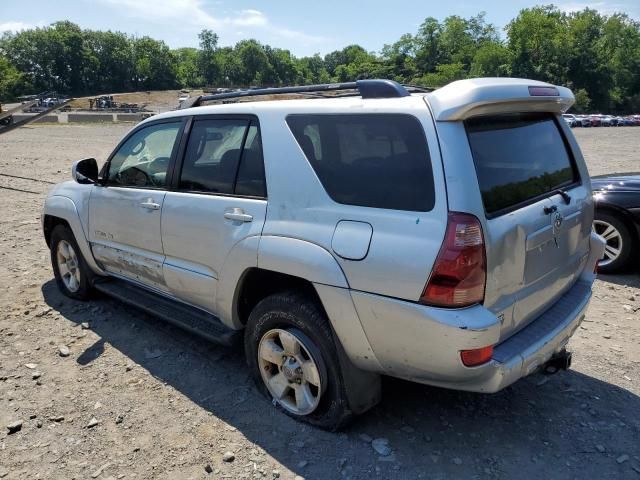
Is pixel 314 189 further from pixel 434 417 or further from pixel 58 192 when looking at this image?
pixel 58 192

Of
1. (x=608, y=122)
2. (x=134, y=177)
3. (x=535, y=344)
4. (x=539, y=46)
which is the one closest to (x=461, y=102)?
(x=535, y=344)

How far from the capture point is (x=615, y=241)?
555 centimetres

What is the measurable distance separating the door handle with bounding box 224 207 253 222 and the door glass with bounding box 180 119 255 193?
0.58 ft

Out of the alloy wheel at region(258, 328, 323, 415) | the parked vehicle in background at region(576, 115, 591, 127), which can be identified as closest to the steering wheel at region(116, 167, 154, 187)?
the alloy wheel at region(258, 328, 323, 415)

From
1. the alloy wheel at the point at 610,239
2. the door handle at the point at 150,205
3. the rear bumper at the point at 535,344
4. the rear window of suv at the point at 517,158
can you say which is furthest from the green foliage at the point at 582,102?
the door handle at the point at 150,205

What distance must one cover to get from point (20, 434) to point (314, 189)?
2.27 metres

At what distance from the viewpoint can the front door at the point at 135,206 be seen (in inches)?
148

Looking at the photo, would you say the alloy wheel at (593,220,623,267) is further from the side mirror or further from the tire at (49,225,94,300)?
the tire at (49,225,94,300)

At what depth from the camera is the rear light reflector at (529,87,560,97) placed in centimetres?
272

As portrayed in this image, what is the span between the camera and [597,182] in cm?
585

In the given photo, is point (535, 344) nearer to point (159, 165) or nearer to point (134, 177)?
point (159, 165)

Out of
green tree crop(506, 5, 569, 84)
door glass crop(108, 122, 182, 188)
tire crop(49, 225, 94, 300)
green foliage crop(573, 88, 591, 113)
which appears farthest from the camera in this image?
green tree crop(506, 5, 569, 84)

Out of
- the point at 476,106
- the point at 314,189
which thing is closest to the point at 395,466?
the point at 314,189

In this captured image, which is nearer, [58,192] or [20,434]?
[20,434]
